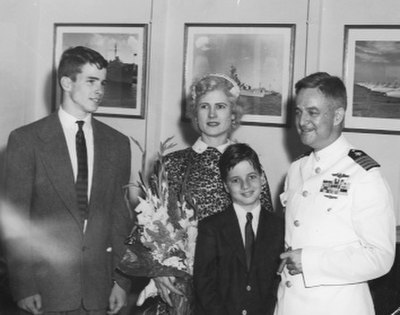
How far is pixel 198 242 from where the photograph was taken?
8.95 ft

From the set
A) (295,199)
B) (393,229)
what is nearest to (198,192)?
(295,199)

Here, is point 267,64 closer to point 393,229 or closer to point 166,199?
point 166,199

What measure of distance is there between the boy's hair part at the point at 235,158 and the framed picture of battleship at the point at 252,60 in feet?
5.23

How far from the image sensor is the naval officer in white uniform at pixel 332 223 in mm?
2383

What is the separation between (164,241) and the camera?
2.72 metres

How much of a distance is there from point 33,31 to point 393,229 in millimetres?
3417

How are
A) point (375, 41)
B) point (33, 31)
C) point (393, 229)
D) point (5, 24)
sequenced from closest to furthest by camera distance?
point (393, 229), point (5, 24), point (375, 41), point (33, 31)

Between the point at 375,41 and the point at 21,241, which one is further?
the point at 375,41

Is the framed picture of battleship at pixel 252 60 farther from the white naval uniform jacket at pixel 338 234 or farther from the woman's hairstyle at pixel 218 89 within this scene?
the white naval uniform jacket at pixel 338 234

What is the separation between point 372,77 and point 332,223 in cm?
217

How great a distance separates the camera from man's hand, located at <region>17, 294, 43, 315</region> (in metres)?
2.68

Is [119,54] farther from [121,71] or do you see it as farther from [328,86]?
[328,86]

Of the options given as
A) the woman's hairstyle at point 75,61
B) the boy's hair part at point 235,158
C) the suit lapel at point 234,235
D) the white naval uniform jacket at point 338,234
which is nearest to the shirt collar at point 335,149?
the white naval uniform jacket at point 338,234

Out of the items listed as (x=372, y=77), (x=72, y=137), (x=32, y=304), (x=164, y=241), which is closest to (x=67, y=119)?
(x=72, y=137)
